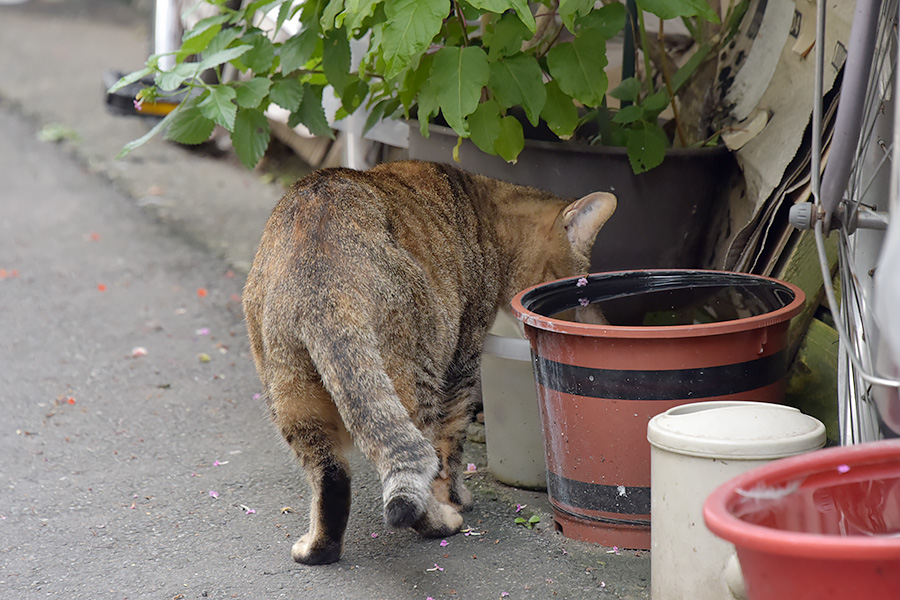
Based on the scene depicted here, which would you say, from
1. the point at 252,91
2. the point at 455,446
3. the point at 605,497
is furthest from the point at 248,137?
the point at 605,497

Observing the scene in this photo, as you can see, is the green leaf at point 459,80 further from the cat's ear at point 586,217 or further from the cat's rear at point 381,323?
the cat's ear at point 586,217

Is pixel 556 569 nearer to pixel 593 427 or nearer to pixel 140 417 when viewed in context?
pixel 593 427

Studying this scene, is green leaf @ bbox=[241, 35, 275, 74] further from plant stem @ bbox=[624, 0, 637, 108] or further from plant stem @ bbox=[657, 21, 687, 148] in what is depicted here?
plant stem @ bbox=[657, 21, 687, 148]

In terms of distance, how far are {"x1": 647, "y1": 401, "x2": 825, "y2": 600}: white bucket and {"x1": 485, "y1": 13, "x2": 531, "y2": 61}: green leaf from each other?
1.04 metres

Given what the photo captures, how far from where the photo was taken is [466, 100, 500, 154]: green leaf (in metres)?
2.49

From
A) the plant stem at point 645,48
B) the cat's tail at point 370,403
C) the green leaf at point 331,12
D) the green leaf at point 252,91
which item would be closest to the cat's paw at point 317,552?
the cat's tail at point 370,403

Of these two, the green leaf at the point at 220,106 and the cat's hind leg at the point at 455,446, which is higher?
the green leaf at the point at 220,106

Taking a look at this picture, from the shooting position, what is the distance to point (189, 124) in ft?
8.66

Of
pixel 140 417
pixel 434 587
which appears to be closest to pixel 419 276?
pixel 434 587

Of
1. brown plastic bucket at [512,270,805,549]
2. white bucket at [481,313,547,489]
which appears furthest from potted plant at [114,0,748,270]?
white bucket at [481,313,547,489]

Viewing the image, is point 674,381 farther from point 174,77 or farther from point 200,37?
point 200,37

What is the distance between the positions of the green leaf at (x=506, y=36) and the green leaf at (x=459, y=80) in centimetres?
10

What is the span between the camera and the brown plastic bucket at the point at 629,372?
2166 millimetres

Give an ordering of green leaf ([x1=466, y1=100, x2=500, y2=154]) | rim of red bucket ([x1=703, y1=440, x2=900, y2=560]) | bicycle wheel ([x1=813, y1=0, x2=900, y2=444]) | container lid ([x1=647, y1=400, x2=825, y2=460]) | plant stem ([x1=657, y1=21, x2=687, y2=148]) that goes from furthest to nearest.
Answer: plant stem ([x1=657, y1=21, x2=687, y2=148]), green leaf ([x1=466, y1=100, x2=500, y2=154]), container lid ([x1=647, y1=400, x2=825, y2=460]), bicycle wheel ([x1=813, y1=0, x2=900, y2=444]), rim of red bucket ([x1=703, y1=440, x2=900, y2=560])
